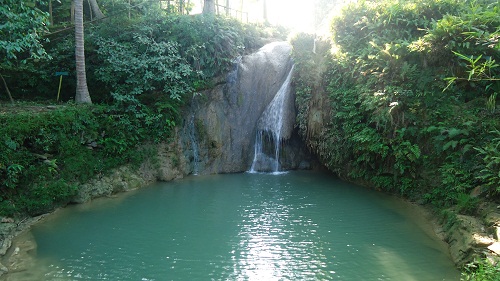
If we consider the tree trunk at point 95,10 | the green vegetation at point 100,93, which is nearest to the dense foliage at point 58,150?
the green vegetation at point 100,93

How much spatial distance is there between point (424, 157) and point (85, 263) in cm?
964

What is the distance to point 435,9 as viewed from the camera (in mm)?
12359

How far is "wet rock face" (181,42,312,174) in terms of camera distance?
1512 centimetres

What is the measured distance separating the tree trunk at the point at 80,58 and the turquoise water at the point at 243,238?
458 cm

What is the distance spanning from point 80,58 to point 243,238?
975 centimetres

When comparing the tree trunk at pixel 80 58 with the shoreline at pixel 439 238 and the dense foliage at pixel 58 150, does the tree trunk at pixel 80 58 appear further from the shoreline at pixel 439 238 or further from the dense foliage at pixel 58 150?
the shoreline at pixel 439 238

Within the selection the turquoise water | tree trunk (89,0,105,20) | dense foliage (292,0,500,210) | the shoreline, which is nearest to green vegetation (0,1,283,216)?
the shoreline

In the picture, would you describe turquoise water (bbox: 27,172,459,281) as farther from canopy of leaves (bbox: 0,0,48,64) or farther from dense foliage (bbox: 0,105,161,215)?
canopy of leaves (bbox: 0,0,48,64)

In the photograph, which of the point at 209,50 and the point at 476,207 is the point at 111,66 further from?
the point at 476,207

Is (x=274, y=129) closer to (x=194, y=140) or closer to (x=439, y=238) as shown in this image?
(x=194, y=140)

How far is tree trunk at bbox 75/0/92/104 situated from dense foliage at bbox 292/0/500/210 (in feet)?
28.9

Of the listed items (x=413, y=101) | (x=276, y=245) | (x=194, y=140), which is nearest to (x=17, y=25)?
(x=194, y=140)

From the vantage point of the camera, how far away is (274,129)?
15461mm

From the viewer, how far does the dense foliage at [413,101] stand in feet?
30.8
